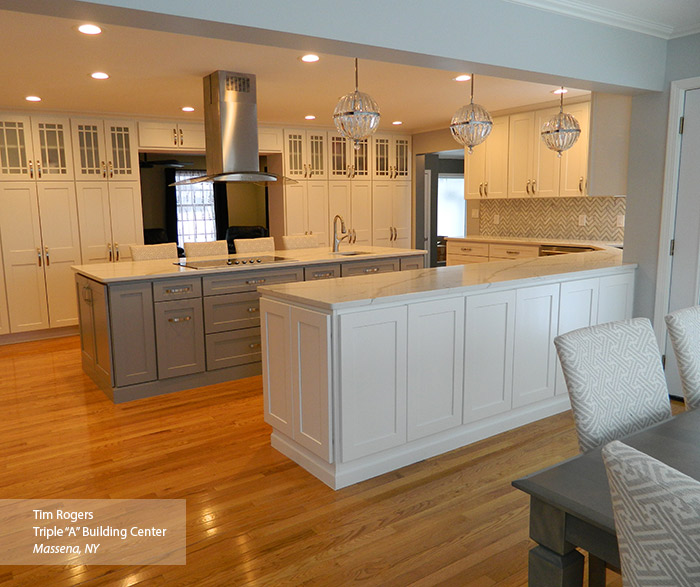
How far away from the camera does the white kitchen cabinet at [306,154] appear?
23.1 feet

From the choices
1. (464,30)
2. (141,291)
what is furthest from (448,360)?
(141,291)

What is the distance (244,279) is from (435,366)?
201 centimetres

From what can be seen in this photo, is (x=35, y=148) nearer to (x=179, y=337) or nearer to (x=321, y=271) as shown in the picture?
(x=179, y=337)

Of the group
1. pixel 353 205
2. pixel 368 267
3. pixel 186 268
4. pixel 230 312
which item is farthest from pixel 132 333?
pixel 353 205

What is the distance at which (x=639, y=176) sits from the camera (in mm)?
3643

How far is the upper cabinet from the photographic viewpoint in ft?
18.2

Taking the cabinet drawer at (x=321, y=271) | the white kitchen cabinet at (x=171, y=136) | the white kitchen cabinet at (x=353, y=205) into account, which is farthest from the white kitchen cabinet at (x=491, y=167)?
the white kitchen cabinet at (x=171, y=136)

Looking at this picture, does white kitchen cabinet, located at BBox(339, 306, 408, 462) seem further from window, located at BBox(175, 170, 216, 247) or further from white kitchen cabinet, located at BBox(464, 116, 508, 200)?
window, located at BBox(175, 170, 216, 247)

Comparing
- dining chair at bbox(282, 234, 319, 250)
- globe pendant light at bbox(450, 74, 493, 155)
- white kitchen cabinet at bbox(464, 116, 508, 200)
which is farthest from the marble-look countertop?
white kitchen cabinet at bbox(464, 116, 508, 200)

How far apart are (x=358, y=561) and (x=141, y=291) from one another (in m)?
2.52

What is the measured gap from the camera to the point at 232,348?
4293 mm

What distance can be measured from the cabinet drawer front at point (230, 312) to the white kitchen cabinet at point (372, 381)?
194 cm

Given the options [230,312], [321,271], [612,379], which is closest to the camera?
[612,379]

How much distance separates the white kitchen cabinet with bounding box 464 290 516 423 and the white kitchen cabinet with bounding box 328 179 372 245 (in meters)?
4.64
